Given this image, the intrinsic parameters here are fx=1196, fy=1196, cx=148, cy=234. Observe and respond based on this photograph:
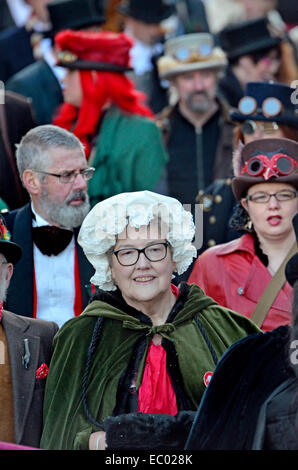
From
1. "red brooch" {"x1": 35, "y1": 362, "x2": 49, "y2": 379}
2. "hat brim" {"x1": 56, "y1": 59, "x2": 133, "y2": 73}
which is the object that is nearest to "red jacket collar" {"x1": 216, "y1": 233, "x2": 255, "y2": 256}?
"red brooch" {"x1": 35, "y1": 362, "x2": 49, "y2": 379}

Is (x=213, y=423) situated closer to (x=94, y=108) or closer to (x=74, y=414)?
(x=74, y=414)

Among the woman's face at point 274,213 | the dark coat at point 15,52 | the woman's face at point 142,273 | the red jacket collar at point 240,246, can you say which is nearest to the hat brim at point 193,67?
the dark coat at point 15,52

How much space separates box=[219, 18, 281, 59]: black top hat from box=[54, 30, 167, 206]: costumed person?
1.89 metres

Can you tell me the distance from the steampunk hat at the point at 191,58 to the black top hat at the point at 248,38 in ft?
1.69

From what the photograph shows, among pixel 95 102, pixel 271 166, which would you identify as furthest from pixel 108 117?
pixel 271 166

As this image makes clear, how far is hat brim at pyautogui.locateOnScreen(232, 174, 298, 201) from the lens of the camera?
7215 mm

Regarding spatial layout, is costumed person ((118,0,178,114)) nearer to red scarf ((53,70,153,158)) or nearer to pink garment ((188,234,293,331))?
red scarf ((53,70,153,158))

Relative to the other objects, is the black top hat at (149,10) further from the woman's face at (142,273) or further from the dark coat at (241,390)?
the dark coat at (241,390)

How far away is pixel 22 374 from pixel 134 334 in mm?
610

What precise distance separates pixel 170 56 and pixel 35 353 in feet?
17.2

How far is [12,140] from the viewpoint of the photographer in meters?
8.76

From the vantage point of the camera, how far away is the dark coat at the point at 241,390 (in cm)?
511

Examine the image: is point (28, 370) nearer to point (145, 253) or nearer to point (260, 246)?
point (145, 253)

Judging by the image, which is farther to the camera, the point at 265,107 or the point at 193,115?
the point at 193,115
